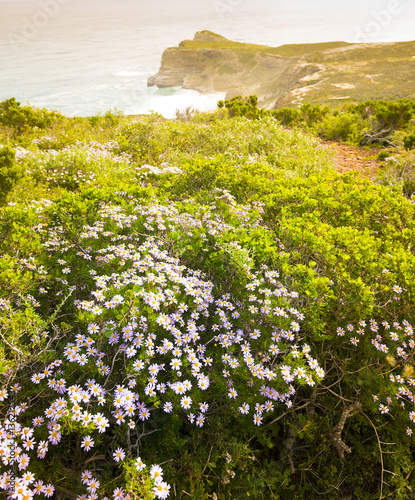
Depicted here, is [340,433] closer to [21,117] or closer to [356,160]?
[356,160]

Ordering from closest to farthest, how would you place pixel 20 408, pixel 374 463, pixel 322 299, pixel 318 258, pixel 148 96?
1. pixel 20 408
2. pixel 374 463
3. pixel 322 299
4. pixel 318 258
5. pixel 148 96

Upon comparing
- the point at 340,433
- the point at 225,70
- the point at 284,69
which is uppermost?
the point at 225,70

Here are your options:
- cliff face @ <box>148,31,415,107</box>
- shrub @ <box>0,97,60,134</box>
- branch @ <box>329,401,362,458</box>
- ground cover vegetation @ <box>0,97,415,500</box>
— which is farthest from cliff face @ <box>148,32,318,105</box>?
branch @ <box>329,401,362,458</box>

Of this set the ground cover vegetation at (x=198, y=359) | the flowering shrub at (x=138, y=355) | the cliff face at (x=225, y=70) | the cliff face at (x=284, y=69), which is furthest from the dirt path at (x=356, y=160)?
the cliff face at (x=225, y=70)

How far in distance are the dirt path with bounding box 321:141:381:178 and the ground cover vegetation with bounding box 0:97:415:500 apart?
20.8ft

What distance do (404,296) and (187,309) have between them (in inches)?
87.2

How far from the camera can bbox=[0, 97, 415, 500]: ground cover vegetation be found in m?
1.87

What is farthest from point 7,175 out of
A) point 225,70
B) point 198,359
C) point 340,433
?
point 225,70

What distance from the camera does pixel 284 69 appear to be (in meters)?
93.7

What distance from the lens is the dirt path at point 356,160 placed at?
9.59 metres

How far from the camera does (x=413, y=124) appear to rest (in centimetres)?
1489

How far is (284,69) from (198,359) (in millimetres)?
112133

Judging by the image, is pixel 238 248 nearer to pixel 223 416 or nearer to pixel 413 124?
pixel 223 416

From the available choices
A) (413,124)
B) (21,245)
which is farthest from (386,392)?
(413,124)
